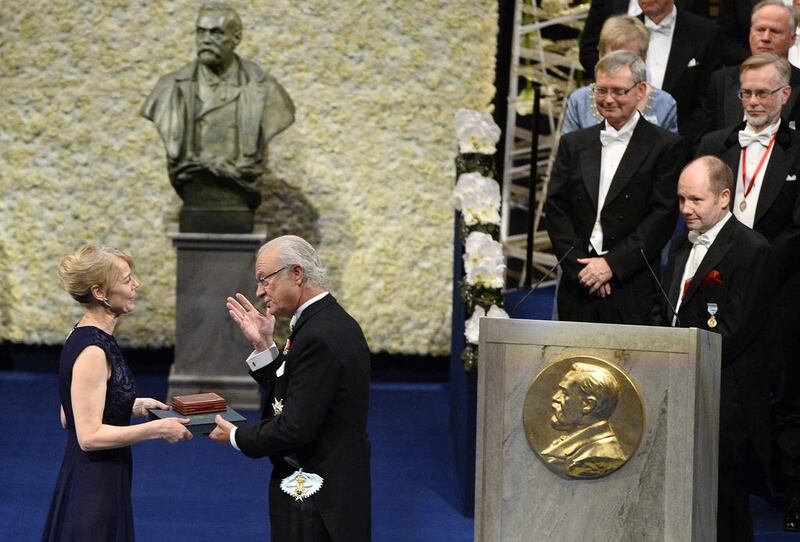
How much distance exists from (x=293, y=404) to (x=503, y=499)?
65cm

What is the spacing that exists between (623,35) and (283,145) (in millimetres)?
3255

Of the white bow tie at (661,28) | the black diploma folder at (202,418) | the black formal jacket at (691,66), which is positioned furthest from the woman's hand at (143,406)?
the white bow tie at (661,28)

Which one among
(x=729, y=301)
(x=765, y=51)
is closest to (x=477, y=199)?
(x=765, y=51)

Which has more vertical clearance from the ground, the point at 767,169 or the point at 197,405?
the point at 767,169

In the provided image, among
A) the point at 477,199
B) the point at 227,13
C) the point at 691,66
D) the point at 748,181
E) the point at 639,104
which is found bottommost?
the point at 477,199

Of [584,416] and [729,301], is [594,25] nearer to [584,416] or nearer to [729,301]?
[729,301]

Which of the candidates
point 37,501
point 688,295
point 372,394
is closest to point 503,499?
point 688,295

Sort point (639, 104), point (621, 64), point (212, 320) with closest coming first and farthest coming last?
point (621, 64) < point (639, 104) < point (212, 320)

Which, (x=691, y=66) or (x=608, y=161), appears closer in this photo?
(x=608, y=161)

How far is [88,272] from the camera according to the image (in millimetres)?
3576

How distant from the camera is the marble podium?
341 centimetres

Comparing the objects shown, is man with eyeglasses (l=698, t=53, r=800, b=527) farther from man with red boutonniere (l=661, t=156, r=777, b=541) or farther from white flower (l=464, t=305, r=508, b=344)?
white flower (l=464, t=305, r=508, b=344)

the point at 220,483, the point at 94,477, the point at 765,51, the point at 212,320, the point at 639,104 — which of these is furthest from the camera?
the point at 212,320

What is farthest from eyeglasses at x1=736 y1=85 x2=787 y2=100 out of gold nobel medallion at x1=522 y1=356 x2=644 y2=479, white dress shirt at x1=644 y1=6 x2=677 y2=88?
gold nobel medallion at x1=522 y1=356 x2=644 y2=479
